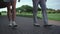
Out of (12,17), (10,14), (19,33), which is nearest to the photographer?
(19,33)

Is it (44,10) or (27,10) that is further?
(27,10)

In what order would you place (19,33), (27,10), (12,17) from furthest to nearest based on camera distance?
(27,10) → (12,17) → (19,33)

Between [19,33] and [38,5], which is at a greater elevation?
[38,5]

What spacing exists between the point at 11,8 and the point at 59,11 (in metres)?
1.27

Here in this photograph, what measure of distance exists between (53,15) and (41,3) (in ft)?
2.36

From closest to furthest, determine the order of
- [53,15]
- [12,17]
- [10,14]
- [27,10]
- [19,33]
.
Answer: [19,33] < [12,17] < [10,14] < [53,15] < [27,10]

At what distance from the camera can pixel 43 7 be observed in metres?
4.46

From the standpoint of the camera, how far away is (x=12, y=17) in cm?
426

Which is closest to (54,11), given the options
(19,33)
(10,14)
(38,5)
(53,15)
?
(53,15)

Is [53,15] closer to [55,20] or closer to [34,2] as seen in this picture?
[55,20]

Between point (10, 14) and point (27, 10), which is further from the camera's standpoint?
point (27, 10)

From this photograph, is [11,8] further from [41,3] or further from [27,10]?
[27,10]

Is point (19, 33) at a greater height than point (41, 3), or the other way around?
point (41, 3)

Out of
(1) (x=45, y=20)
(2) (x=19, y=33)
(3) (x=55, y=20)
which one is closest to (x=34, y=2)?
(1) (x=45, y=20)
